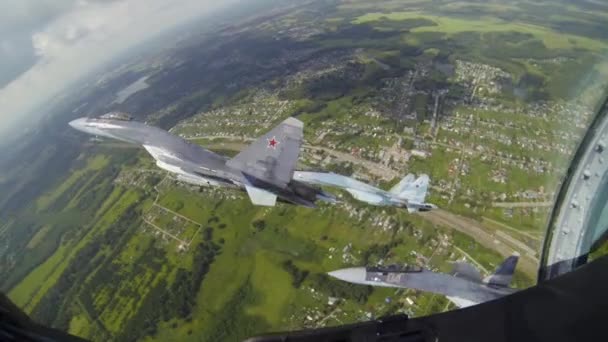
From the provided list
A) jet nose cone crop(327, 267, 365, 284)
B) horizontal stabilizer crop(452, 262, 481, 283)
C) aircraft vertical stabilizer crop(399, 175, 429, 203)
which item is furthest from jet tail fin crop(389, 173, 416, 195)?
horizontal stabilizer crop(452, 262, 481, 283)

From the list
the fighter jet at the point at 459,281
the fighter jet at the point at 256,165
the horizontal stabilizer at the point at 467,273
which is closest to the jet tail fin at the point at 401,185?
the fighter jet at the point at 256,165

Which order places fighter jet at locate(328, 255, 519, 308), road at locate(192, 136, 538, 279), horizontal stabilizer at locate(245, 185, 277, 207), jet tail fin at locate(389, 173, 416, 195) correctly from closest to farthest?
fighter jet at locate(328, 255, 519, 308)
horizontal stabilizer at locate(245, 185, 277, 207)
jet tail fin at locate(389, 173, 416, 195)
road at locate(192, 136, 538, 279)

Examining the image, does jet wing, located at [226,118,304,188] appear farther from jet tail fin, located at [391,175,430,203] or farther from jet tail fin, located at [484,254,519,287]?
jet tail fin, located at [484,254,519,287]

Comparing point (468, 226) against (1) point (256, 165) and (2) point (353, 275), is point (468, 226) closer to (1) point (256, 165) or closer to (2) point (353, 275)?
(2) point (353, 275)

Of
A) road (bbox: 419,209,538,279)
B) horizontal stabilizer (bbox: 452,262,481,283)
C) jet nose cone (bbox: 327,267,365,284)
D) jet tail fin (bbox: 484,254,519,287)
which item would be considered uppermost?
jet tail fin (bbox: 484,254,519,287)

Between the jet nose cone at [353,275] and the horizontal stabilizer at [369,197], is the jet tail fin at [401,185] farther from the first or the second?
the jet nose cone at [353,275]

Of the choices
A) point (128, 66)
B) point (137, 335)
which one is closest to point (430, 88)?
point (137, 335)

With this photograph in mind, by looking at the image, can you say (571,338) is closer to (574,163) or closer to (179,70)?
(574,163)
